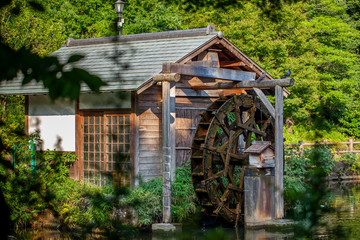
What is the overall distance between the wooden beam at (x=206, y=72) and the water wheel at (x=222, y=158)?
495mm

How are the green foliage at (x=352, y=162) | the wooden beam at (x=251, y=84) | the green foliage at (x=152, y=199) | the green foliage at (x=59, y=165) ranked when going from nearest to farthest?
1. the green foliage at (x=152, y=199)
2. the wooden beam at (x=251, y=84)
3. the green foliage at (x=59, y=165)
4. the green foliage at (x=352, y=162)

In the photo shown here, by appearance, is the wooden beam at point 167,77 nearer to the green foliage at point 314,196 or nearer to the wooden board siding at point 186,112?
the wooden board siding at point 186,112

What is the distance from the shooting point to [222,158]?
12.5 m

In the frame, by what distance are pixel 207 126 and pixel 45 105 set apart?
403 cm

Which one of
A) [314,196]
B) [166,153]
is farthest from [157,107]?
[314,196]

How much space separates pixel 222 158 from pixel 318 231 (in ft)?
34.3

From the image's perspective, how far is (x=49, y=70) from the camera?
1627 mm

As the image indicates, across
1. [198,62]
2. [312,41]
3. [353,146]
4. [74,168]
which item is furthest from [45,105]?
[353,146]

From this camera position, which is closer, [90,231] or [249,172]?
[90,231]

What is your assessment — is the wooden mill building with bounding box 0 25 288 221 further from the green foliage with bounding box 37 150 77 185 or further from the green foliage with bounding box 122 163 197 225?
the green foliage with bounding box 122 163 197 225

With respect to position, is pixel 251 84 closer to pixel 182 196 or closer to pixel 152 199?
pixel 182 196

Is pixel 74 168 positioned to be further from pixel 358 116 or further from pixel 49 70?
pixel 358 116

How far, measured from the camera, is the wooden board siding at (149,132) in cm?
1221

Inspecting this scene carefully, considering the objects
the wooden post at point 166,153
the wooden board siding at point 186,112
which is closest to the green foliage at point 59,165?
the wooden board siding at point 186,112
